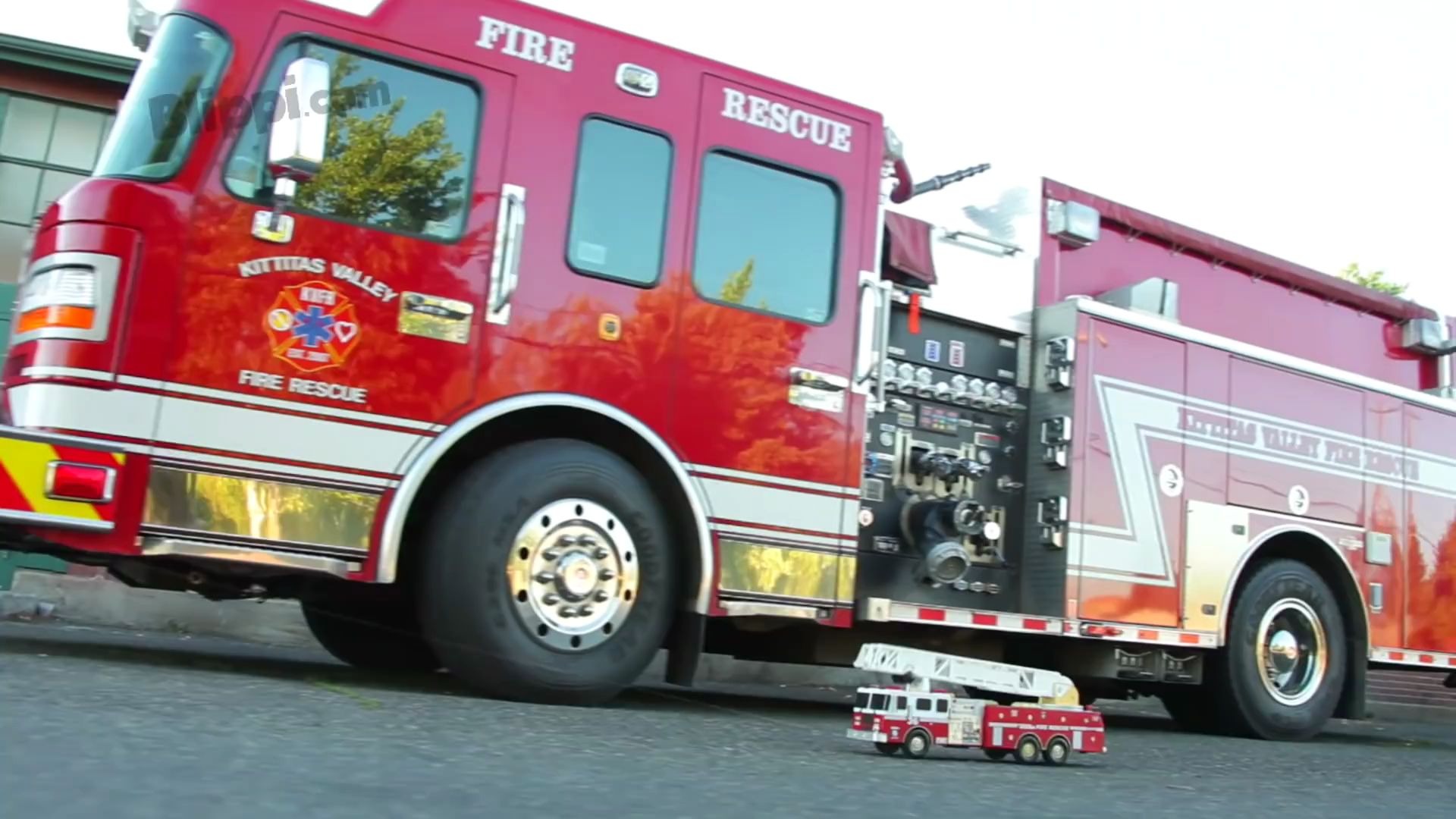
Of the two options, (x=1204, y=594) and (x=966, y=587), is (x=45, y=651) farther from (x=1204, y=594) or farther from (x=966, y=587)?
(x=1204, y=594)

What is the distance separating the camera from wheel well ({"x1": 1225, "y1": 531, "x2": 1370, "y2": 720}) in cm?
806

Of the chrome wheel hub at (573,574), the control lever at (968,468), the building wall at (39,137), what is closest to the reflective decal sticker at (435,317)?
A: the chrome wheel hub at (573,574)

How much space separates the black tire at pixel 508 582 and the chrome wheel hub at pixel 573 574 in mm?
22

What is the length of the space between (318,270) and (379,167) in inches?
20.3

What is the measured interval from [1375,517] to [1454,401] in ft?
4.51

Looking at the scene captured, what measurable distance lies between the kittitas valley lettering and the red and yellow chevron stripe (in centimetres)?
85

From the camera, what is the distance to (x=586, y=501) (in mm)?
5367

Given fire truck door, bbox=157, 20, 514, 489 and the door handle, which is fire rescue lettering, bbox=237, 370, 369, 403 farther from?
the door handle

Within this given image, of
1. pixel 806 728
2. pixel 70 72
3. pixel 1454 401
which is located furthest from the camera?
pixel 70 72

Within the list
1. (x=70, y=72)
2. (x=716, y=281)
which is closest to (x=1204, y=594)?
(x=716, y=281)

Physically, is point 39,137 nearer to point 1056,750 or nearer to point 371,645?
point 371,645

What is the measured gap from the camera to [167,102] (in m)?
5.05

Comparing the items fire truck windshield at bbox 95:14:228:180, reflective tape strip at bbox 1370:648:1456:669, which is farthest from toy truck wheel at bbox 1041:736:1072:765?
reflective tape strip at bbox 1370:648:1456:669

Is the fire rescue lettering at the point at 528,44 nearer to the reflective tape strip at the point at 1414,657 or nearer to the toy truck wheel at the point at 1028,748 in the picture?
the toy truck wheel at the point at 1028,748
